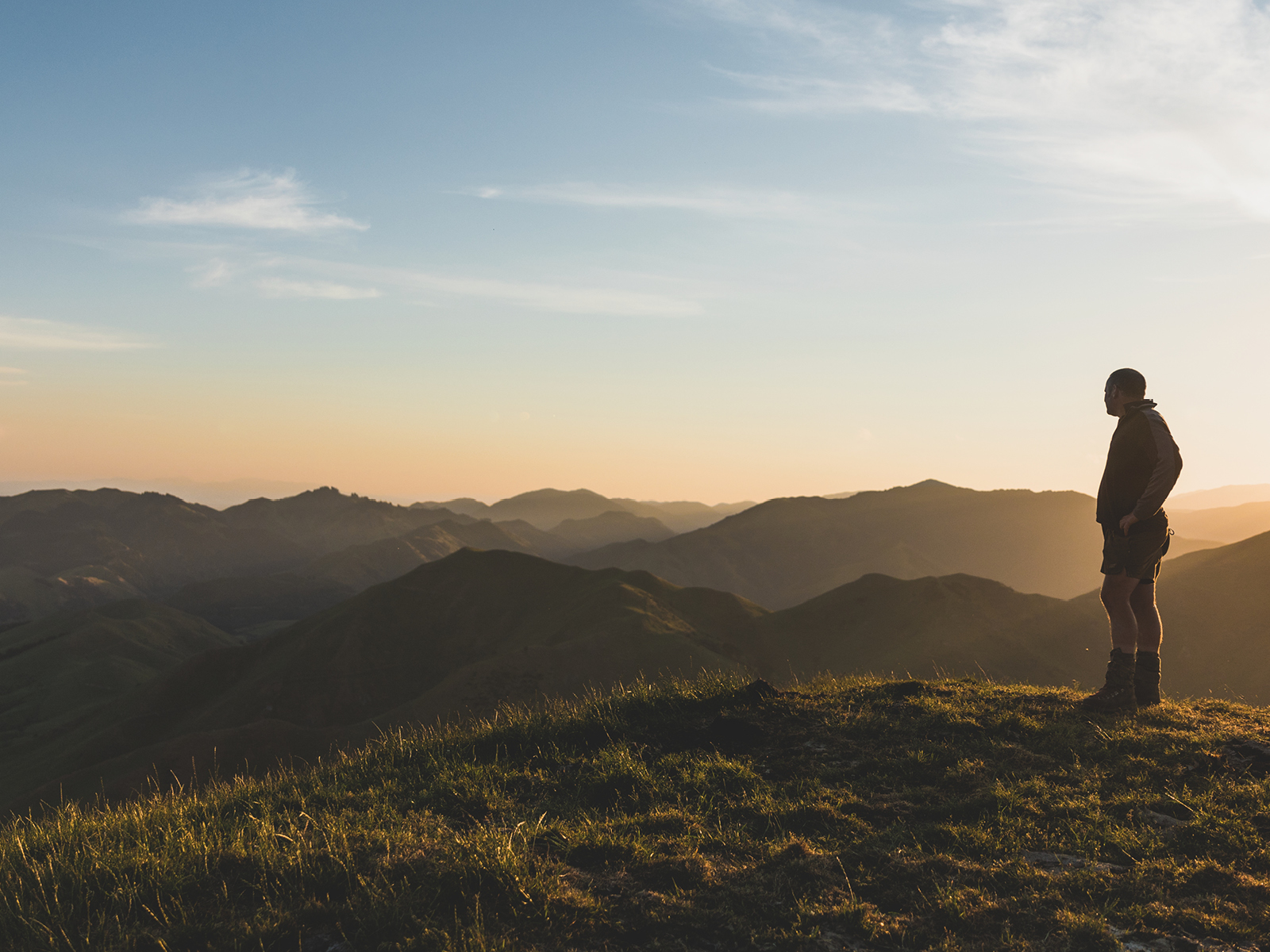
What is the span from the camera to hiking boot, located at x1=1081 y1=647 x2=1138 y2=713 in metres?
7.58

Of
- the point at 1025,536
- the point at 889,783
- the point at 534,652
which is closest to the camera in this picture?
the point at 889,783

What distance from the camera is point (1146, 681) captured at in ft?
25.8

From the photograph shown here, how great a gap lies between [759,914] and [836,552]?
7803 inches

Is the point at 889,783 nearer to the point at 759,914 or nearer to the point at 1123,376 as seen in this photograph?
the point at 759,914

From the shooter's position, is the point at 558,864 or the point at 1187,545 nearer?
the point at 558,864

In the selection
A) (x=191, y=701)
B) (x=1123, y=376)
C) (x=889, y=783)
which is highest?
(x=1123, y=376)

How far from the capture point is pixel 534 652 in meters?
62.4

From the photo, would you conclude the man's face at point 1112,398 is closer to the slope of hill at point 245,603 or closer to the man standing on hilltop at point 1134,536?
the man standing on hilltop at point 1134,536

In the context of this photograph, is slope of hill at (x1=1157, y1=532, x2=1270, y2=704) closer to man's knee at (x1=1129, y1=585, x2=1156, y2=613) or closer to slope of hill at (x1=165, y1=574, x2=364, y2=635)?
man's knee at (x1=1129, y1=585, x2=1156, y2=613)

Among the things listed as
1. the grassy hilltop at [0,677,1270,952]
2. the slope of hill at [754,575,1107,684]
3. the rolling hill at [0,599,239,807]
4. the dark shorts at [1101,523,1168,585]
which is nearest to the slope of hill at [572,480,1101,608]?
the slope of hill at [754,575,1107,684]

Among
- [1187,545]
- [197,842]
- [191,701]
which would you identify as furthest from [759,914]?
[1187,545]

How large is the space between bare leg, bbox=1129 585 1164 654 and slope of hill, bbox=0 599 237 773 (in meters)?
96.2

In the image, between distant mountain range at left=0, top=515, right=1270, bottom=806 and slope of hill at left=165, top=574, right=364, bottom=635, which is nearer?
distant mountain range at left=0, top=515, right=1270, bottom=806

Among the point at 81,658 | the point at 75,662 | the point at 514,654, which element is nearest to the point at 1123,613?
the point at 514,654
